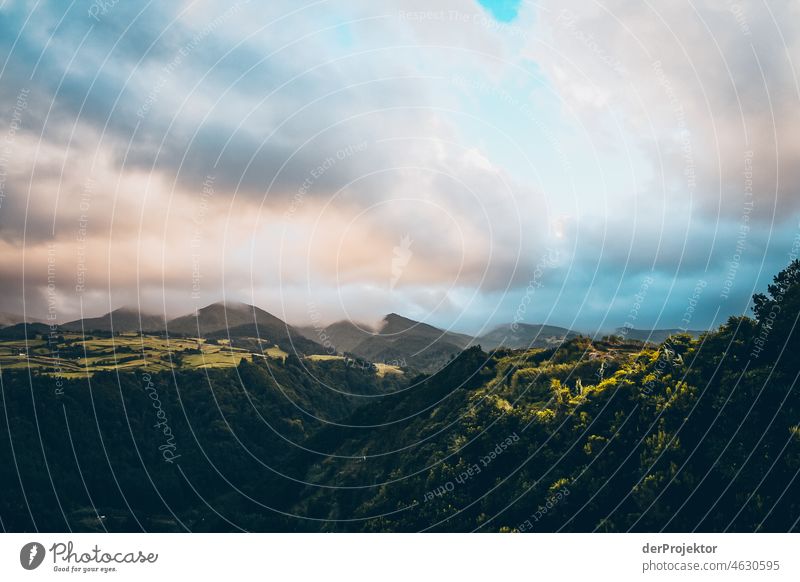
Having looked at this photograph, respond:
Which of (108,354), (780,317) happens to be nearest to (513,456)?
(780,317)

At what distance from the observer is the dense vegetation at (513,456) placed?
137ft

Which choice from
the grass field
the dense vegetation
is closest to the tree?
the dense vegetation

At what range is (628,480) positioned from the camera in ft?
146

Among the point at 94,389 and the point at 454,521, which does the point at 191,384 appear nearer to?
the point at 94,389

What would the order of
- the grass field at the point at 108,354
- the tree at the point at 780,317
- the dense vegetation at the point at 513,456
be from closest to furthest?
1. the dense vegetation at the point at 513,456
2. the tree at the point at 780,317
3. the grass field at the point at 108,354

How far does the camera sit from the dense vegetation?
4169 centimetres

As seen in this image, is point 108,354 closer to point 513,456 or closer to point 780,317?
point 513,456

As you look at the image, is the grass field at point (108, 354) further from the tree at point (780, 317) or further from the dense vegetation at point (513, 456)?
the tree at point (780, 317)

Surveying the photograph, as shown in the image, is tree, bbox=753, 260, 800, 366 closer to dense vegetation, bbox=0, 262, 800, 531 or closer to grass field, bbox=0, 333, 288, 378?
dense vegetation, bbox=0, 262, 800, 531

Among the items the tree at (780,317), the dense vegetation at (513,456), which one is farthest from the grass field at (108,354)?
the tree at (780,317)

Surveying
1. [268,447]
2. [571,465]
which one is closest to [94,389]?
[268,447]

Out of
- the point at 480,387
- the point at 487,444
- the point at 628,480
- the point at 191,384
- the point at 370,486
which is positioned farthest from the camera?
the point at 191,384

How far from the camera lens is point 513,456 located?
5425cm
